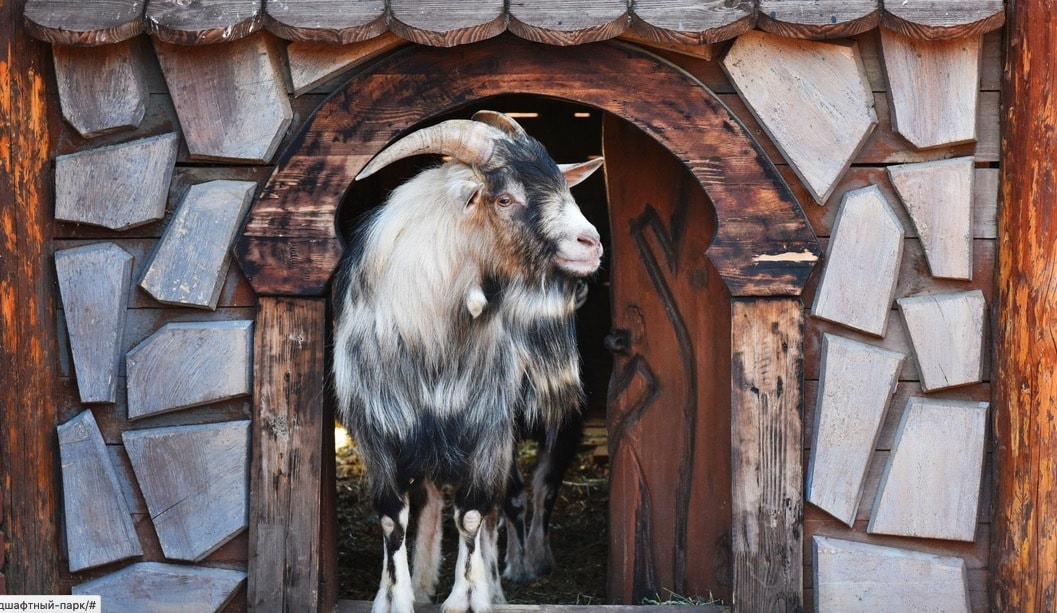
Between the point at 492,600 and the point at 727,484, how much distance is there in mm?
1032

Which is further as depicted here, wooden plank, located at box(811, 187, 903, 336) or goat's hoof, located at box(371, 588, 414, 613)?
goat's hoof, located at box(371, 588, 414, 613)

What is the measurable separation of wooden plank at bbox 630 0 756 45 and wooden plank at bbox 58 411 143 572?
2390 mm

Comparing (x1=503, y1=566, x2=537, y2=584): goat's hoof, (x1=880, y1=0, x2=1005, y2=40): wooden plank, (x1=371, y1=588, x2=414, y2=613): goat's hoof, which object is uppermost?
(x1=880, y1=0, x2=1005, y2=40): wooden plank

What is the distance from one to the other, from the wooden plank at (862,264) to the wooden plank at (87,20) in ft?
8.09

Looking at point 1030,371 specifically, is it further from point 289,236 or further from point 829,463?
point 289,236

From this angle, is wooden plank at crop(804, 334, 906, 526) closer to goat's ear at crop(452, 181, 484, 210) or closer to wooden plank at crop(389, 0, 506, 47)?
goat's ear at crop(452, 181, 484, 210)

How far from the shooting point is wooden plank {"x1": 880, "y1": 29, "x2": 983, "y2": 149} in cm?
371

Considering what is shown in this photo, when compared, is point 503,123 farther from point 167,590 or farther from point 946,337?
point 167,590

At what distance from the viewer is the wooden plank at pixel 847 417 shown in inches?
148

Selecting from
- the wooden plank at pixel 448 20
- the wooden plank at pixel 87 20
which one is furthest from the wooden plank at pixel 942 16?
the wooden plank at pixel 87 20

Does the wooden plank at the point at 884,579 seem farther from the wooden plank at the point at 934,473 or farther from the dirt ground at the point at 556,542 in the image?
the dirt ground at the point at 556,542

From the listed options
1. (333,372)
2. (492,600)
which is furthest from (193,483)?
(492,600)

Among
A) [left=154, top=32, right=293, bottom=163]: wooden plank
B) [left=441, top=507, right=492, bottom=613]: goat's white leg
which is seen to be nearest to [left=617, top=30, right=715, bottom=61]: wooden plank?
[left=154, top=32, right=293, bottom=163]: wooden plank

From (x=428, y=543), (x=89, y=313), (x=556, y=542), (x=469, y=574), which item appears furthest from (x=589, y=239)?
(x=556, y=542)
